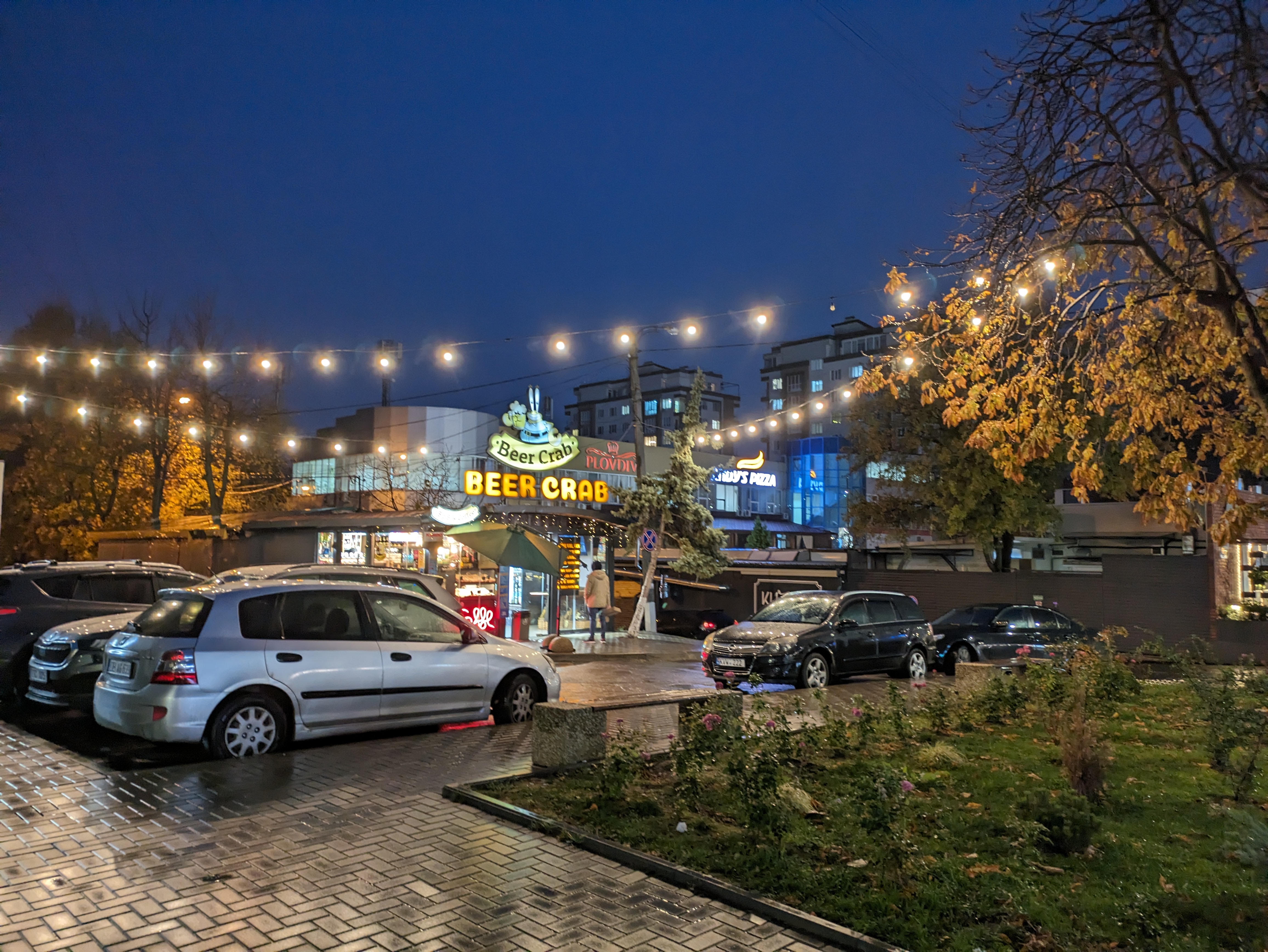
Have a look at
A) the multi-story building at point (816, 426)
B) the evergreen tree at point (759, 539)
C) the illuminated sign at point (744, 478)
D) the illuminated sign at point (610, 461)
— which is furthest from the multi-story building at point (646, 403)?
the illuminated sign at point (610, 461)

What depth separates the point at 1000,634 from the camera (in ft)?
60.2

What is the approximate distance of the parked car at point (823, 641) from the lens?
46.4 feet

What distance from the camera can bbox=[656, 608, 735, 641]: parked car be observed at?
2717 centimetres

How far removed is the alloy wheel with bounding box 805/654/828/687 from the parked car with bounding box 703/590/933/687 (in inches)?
0.5

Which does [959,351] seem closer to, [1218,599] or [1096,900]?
[1096,900]

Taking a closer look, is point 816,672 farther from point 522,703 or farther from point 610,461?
point 610,461

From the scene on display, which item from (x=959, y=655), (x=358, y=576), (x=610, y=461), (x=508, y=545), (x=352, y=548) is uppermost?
(x=610, y=461)

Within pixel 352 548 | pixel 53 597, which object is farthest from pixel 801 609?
pixel 352 548

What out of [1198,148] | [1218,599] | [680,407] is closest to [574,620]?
[1218,599]

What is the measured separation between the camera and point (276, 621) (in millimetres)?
8625

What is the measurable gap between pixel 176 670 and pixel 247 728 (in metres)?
0.83

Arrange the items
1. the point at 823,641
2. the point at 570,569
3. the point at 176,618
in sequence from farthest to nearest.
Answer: the point at 570,569, the point at 823,641, the point at 176,618

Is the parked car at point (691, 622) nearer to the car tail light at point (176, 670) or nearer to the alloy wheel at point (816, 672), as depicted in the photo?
the alloy wheel at point (816, 672)

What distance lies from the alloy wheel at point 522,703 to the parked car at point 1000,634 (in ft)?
34.2
